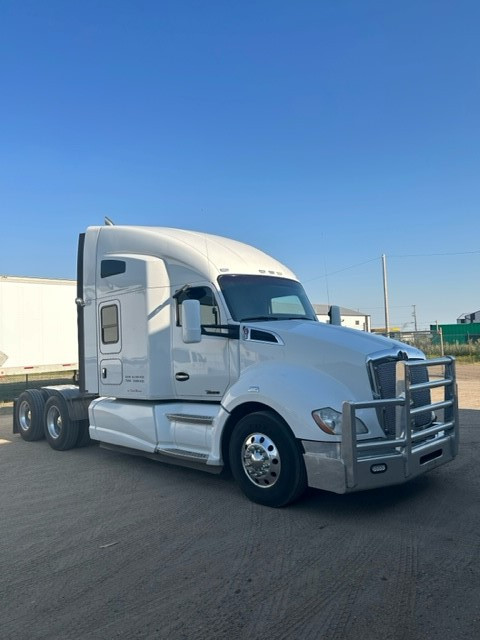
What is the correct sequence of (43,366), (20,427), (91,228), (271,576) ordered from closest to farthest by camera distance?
(271,576), (91,228), (20,427), (43,366)

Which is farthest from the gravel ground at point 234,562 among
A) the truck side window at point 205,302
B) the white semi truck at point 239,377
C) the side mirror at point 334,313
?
the side mirror at point 334,313

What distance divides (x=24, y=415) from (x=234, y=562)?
7.37m

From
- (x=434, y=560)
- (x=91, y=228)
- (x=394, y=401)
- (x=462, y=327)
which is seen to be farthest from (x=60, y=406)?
(x=462, y=327)

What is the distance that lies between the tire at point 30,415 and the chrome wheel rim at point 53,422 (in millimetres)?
323

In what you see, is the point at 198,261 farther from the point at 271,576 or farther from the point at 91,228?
the point at 271,576

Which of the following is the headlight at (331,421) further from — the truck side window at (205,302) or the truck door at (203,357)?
the truck side window at (205,302)

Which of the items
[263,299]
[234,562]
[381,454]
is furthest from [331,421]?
[263,299]

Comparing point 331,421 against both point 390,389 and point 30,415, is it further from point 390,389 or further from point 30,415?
point 30,415

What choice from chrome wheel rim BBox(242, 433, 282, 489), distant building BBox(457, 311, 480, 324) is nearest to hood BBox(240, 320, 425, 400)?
chrome wheel rim BBox(242, 433, 282, 489)

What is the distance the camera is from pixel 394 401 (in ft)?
16.9

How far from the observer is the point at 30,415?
32.7 feet

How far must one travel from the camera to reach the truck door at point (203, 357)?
251 inches

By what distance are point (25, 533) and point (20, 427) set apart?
577cm

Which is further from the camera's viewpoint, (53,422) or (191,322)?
(53,422)
